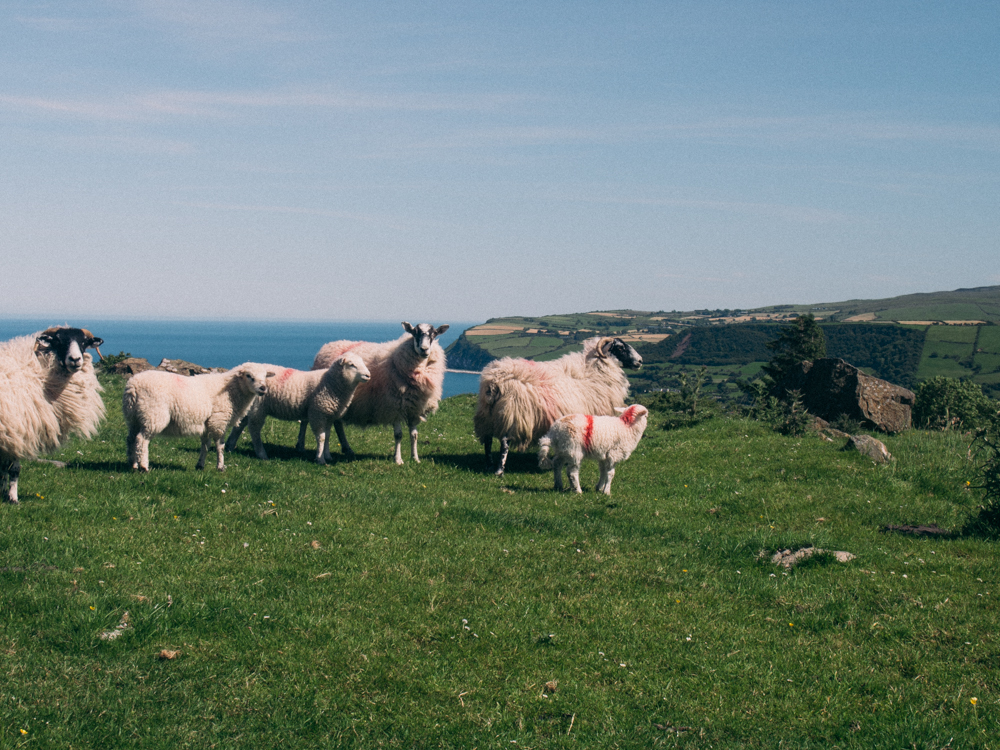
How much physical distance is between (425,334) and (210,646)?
32.7 feet

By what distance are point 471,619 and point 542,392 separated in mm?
8704

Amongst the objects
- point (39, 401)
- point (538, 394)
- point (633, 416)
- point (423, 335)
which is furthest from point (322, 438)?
point (633, 416)

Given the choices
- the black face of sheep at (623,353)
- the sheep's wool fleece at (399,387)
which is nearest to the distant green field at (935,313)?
the black face of sheep at (623,353)

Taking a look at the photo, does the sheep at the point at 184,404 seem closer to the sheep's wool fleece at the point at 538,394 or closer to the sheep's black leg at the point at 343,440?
the sheep's black leg at the point at 343,440

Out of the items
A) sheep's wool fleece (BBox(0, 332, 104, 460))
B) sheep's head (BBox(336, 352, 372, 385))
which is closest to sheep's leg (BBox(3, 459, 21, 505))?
sheep's wool fleece (BBox(0, 332, 104, 460))

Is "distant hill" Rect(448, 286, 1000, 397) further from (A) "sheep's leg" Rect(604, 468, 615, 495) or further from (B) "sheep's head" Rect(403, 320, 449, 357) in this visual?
(A) "sheep's leg" Rect(604, 468, 615, 495)

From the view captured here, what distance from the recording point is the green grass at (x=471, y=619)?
19.9 ft

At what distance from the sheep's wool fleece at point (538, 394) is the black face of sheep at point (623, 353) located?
24cm

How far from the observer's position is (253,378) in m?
14.3

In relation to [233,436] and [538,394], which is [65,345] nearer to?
[233,436]

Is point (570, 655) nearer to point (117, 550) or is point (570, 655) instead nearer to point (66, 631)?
point (66, 631)

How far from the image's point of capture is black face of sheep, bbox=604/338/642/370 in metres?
17.8

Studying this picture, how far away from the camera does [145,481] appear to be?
1182cm

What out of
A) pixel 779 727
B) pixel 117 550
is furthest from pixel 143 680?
pixel 779 727
